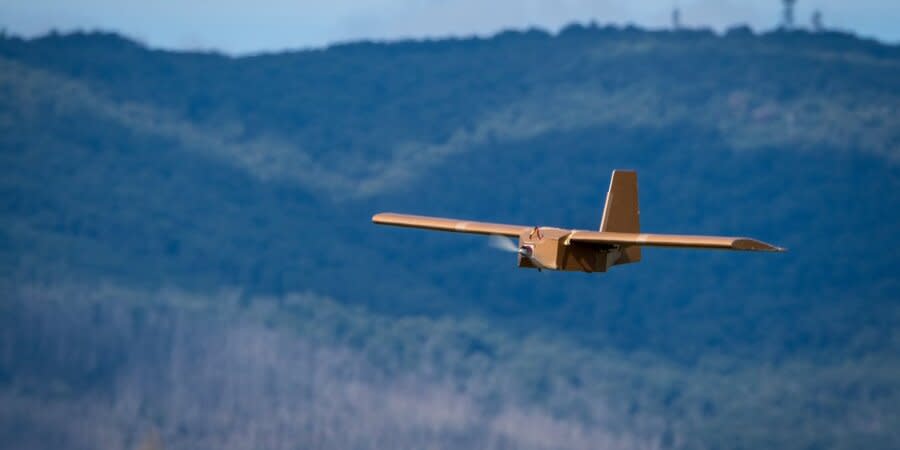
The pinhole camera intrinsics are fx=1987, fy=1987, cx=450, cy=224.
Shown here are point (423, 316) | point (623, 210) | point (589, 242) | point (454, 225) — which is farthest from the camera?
point (423, 316)

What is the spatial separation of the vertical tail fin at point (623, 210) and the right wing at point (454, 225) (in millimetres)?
2643

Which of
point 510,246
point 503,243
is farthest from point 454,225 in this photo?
point 510,246

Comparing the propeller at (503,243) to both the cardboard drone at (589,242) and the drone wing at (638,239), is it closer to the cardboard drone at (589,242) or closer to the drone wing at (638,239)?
the cardboard drone at (589,242)

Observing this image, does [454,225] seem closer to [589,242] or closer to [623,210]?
[623,210]

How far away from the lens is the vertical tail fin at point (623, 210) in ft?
197

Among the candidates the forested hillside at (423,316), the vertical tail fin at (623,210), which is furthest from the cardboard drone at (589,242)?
the forested hillside at (423,316)

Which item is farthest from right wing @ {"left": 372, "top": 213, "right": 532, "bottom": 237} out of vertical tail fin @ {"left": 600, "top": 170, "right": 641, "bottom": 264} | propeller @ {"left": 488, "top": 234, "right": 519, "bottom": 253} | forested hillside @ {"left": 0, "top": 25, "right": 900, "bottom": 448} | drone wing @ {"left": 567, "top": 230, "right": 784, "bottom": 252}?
forested hillside @ {"left": 0, "top": 25, "right": 900, "bottom": 448}

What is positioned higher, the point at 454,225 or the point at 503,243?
the point at 454,225

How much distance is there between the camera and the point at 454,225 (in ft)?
199

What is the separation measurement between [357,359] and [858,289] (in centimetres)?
4942

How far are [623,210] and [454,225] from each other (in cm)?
516

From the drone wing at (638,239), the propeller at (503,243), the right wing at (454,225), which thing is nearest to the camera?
the drone wing at (638,239)

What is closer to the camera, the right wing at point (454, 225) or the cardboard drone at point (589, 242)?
the cardboard drone at point (589, 242)

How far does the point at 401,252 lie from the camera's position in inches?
7318
